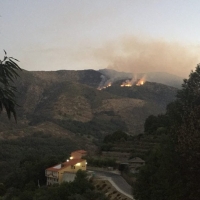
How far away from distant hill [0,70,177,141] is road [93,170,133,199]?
52183 millimetres

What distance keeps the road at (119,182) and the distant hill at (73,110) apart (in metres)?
52.2

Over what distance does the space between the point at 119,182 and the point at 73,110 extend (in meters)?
91.1

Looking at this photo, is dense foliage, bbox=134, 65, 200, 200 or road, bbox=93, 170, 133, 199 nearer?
dense foliage, bbox=134, 65, 200, 200

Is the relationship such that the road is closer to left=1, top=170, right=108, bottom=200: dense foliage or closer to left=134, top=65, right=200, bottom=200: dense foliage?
left=1, top=170, right=108, bottom=200: dense foliage

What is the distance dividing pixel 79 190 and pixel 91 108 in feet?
329

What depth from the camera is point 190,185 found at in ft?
43.5

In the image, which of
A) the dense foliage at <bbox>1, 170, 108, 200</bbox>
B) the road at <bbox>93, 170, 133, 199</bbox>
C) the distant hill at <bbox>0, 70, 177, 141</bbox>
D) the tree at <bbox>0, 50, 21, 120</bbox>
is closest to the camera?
the tree at <bbox>0, 50, 21, 120</bbox>

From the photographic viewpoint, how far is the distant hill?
101500mm

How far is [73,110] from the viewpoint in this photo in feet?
409

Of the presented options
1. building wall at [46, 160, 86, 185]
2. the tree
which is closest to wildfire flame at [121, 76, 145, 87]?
building wall at [46, 160, 86, 185]

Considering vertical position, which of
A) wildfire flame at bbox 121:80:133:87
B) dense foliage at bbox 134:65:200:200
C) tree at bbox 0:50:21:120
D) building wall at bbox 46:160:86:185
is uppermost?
wildfire flame at bbox 121:80:133:87

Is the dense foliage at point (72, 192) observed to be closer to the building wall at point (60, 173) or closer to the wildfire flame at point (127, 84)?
the building wall at point (60, 173)

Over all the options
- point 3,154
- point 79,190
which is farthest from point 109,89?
point 79,190

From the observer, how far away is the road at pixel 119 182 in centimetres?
3049
